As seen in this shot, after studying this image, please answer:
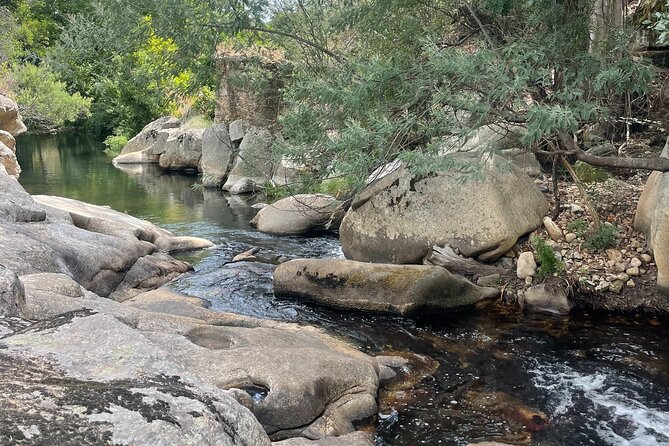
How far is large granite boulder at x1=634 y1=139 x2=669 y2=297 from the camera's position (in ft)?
25.4

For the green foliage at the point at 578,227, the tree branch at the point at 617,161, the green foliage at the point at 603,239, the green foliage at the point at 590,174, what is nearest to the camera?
the tree branch at the point at 617,161

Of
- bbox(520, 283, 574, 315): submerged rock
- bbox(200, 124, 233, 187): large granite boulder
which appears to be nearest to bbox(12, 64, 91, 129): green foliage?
bbox(200, 124, 233, 187): large granite boulder

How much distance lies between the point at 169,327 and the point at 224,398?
3.71 meters

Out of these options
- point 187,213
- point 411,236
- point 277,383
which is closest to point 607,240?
point 411,236

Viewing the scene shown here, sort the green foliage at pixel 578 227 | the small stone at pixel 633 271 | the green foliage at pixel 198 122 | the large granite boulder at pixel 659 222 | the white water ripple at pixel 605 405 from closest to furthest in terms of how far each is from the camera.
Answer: the white water ripple at pixel 605 405 → the large granite boulder at pixel 659 222 → the small stone at pixel 633 271 → the green foliage at pixel 578 227 → the green foliage at pixel 198 122

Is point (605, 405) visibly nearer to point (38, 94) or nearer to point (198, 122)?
point (198, 122)

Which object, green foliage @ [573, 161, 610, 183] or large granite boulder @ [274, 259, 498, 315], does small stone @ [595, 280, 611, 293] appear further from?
green foliage @ [573, 161, 610, 183]

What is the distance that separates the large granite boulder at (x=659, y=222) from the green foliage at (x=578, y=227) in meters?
0.81

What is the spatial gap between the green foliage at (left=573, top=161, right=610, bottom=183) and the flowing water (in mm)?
3101

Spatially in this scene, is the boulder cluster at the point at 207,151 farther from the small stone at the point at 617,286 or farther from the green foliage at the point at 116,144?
the small stone at the point at 617,286

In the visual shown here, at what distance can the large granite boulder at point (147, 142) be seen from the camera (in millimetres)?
29297

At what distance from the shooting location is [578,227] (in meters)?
9.28

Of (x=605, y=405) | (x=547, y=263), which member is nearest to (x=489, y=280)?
(x=547, y=263)

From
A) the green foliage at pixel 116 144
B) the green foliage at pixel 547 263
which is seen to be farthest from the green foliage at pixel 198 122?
the green foliage at pixel 547 263
